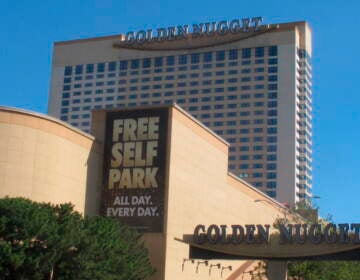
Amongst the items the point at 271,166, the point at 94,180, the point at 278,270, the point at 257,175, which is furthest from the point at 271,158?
the point at 94,180

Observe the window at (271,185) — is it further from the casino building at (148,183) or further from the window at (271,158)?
the casino building at (148,183)

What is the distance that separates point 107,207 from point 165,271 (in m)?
8.19

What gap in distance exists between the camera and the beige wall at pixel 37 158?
5706 cm

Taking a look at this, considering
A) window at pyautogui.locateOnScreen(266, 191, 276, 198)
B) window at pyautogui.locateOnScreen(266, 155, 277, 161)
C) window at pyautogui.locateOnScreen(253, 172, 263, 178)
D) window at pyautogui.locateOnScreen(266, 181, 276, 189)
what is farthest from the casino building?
window at pyautogui.locateOnScreen(266, 155, 277, 161)

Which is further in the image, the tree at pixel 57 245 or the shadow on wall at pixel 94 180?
the shadow on wall at pixel 94 180

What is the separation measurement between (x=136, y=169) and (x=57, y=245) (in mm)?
18352

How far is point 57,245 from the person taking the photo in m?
48.1

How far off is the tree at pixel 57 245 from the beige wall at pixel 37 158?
21.4 ft

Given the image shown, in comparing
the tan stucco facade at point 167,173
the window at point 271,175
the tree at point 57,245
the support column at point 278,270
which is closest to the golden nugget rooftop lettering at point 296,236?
the tan stucco facade at point 167,173

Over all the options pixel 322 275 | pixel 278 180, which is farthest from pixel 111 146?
pixel 278 180

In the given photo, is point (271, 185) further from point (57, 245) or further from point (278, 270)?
point (57, 245)

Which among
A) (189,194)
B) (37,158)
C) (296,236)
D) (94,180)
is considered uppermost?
(37,158)

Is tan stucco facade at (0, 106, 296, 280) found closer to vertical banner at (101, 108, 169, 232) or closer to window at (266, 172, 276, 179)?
vertical banner at (101, 108, 169, 232)

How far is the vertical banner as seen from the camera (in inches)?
2539
